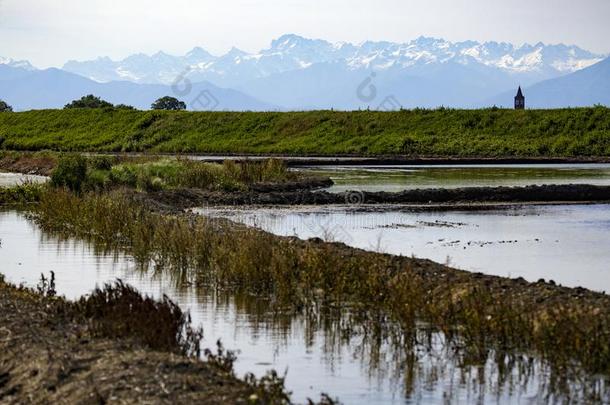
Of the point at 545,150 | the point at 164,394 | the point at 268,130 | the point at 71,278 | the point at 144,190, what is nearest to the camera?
the point at 164,394

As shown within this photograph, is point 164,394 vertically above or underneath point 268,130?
underneath

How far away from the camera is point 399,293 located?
17516 millimetres

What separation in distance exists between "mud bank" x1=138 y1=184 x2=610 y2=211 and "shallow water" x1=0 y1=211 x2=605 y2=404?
19873mm

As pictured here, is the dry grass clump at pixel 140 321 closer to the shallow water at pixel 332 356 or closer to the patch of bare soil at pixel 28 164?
the shallow water at pixel 332 356

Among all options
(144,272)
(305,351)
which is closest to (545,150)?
(144,272)

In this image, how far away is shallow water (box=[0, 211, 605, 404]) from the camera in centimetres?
1380

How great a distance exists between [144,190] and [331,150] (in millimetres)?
50858

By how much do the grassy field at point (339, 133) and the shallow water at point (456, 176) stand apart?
15359mm

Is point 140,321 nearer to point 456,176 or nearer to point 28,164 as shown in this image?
point 456,176

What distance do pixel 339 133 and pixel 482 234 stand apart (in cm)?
6867

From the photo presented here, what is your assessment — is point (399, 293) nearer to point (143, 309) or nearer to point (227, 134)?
point (143, 309)

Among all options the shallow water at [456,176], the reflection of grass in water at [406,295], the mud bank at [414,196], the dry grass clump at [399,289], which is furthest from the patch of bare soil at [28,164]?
the reflection of grass in water at [406,295]

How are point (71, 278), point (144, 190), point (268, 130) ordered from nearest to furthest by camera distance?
point (71, 278)
point (144, 190)
point (268, 130)

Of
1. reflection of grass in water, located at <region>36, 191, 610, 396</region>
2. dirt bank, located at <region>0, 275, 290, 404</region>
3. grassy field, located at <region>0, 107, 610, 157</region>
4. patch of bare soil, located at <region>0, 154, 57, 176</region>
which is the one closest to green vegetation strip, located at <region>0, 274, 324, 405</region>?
dirt bank, located at <region>0, 275, 290, 404</region>
